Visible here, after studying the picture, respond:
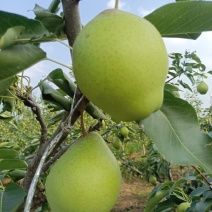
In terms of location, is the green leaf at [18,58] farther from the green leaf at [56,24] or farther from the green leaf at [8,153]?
the green leaf at [8,153]

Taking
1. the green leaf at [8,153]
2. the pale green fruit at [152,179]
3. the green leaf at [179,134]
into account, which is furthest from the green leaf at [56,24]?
the pale green fruit at [152,179]

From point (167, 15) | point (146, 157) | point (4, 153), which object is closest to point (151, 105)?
point (167, 15)

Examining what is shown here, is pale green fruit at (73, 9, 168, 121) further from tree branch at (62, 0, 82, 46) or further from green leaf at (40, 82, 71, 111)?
green leaf at (40, 82, 71, 111)

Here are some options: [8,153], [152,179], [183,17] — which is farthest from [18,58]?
[152,179]

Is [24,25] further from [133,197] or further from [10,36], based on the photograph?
[133,197]

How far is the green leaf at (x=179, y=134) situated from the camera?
729 mm

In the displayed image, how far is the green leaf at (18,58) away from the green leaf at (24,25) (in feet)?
0.07

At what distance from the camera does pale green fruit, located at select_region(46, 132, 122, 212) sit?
27.7 inches

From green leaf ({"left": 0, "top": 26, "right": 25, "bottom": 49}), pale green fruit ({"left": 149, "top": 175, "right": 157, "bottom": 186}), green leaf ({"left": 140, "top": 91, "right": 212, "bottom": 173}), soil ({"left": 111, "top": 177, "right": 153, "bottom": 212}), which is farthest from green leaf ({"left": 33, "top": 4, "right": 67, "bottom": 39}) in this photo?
soil ({"left": 111, "top": 177, "right": 153, "bottom": 212})

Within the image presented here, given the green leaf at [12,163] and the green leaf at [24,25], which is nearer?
the green leaf at [24,25]

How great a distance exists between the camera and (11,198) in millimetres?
978

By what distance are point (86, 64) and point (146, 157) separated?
330cm

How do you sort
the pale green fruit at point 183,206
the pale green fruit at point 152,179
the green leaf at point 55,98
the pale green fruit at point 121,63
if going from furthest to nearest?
the pale green fruit at point 152,179 < the pale green fruit at point 183,206 < the green leaf at point 55,98 < the pale green fruit at point 121,63

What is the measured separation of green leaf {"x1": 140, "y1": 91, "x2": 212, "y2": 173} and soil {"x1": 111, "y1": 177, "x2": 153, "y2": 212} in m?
3.91
